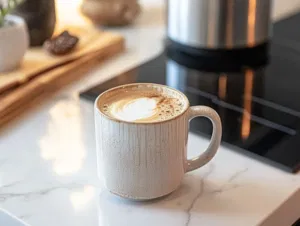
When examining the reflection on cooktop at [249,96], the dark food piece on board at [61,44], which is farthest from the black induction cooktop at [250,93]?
the dark food piece on board at [61,44]

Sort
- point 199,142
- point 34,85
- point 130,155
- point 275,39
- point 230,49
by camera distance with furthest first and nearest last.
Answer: point 275,39 < point 230,49 < point 34,85 < point 199,142 < point 130,155

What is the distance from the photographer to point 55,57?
1.03m

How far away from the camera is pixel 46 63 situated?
1006 mm

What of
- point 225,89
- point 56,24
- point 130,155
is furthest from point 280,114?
point 56,24

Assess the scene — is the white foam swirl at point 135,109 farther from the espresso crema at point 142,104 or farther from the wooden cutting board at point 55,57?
the wooden cutting board at point 55,57

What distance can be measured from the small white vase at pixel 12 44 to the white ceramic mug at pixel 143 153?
31 centimetres

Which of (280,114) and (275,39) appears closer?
(280,114)

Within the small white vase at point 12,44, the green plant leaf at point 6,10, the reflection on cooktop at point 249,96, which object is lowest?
→ the reflection on cooktop at point 249,96

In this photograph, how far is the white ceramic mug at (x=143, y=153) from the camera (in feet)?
2.17

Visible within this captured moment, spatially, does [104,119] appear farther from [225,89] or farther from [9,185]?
[225,89]

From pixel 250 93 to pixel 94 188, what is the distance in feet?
1.10

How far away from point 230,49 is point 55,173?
→ 43cm

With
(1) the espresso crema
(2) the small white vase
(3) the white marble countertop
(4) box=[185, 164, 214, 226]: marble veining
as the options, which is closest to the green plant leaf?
(2) the small white vase


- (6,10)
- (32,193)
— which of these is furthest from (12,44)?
(32,193)
